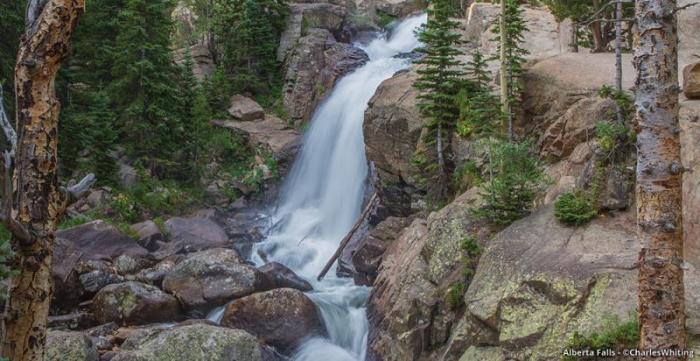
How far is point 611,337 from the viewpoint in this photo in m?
7.38

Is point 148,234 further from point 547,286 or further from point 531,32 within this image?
point 531,32

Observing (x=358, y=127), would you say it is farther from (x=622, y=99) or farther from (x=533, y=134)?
(x=622, y=99)

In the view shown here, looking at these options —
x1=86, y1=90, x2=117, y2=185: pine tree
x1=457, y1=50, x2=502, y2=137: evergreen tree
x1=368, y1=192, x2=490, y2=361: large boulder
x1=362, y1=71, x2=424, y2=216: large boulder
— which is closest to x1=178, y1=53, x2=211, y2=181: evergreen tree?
x1=86, y1=90, x2=117, y2=185: pine tree

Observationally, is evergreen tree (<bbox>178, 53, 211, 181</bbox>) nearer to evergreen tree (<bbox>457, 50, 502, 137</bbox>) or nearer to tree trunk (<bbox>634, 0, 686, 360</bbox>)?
evergreen tree (<bbox>457, 50, 502, 137</bbox>)

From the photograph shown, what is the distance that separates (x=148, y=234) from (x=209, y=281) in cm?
539

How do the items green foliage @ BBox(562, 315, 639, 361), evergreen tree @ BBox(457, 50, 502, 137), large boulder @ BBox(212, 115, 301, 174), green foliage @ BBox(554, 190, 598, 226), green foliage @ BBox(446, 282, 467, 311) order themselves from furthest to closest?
large boulder @ BBox(212, 115, 301, 174), evergreen tree @ BBox(457, 50, 502, 137), green foliage @ BBox(446, 282, 467, 311), green foliage @ BBox(554, 190, 598, 226), green foliage @ BBox(562, 315, 639, 361)

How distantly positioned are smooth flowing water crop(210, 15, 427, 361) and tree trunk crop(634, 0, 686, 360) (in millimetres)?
8513

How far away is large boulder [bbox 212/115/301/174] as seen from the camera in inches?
1044

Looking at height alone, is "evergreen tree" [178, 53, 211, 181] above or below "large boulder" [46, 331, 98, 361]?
above

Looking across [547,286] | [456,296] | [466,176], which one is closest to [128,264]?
[466,176]

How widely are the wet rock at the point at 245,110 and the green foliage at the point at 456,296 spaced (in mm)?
20888

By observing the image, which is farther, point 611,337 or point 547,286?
point 547,286

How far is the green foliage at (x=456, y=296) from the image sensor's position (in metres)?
10.7

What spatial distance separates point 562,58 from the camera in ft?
55.5
